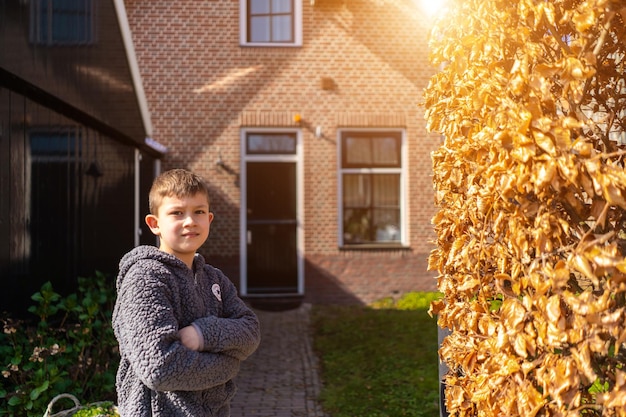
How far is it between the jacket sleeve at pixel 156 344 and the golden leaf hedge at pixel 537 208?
40.2 inches

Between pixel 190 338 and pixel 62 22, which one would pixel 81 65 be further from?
pixel 190 338

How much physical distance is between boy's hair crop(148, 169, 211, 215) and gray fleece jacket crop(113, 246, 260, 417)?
0.56ft

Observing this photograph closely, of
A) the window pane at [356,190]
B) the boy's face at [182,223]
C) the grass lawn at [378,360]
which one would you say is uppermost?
the window pane at [356,190]

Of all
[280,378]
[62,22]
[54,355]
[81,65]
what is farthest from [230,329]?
[81,65]

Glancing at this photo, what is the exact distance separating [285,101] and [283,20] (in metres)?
1.57

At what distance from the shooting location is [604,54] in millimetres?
2582

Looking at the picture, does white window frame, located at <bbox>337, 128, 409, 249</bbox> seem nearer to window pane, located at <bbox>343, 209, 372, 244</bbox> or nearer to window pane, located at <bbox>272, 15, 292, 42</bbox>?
window pane, located at <bbox>343, 209, 372, 244</bbox>

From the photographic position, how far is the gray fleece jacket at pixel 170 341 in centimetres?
202

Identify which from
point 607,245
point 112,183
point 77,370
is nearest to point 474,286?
point 607,245

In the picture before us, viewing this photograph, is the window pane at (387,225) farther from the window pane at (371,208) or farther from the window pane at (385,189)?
the window pane at (385,189)

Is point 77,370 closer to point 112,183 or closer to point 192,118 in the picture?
point 112,183

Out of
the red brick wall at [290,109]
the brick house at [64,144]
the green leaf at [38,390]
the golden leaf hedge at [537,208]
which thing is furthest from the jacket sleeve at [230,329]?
the red brick wall at [290,109]

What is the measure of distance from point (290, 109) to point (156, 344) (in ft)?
33.3

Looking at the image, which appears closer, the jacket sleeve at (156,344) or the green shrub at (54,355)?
the jacket sleeve at (156,344)
